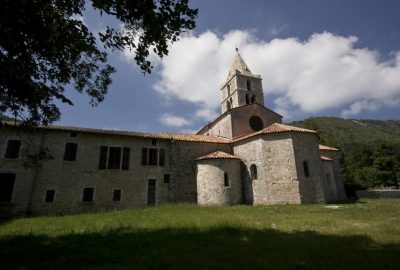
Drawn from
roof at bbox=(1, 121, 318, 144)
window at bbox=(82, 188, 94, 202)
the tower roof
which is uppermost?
the tower roof

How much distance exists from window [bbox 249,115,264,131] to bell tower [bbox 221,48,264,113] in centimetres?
338

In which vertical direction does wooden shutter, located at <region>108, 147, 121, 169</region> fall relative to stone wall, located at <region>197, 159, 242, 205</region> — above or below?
above

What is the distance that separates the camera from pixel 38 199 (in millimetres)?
17547

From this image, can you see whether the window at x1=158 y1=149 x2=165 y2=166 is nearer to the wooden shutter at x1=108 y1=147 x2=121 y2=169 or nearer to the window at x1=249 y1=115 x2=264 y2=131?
the wooden shutter at x1=108 y1=147 x2=121 y2=169

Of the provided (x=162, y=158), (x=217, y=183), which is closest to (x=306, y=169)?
(x=217, y=183)

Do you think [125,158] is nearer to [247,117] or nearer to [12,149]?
[12,149]

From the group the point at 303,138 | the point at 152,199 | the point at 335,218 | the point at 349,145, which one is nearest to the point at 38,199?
the point at 152,199

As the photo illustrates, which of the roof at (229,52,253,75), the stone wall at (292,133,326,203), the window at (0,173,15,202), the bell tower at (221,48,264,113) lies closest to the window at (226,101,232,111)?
the bell tower at (221,48,264,113)

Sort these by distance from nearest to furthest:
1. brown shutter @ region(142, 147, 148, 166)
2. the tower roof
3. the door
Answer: the door
brown shutter @ region(142, 147, 148, 166)
the tower roof

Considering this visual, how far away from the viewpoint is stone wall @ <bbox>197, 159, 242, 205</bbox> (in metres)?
19.5

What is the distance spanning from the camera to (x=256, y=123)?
1068 inches

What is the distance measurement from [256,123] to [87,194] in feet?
61.5

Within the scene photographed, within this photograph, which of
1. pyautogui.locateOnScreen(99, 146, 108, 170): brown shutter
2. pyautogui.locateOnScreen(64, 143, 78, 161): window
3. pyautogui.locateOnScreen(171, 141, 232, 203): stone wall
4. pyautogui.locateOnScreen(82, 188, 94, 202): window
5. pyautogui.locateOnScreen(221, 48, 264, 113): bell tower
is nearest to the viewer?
pyautogui.locateOnScreen(82, 188, 94, 202): window

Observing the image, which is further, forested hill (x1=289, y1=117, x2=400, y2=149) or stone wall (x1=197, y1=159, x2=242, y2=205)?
forested hill (x1=289, y1=117, x2=400, y2=149)
